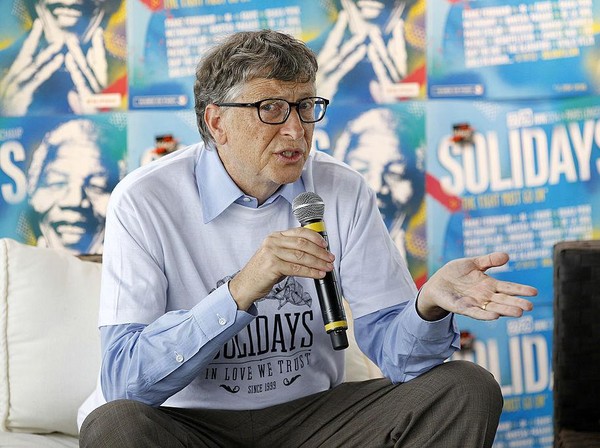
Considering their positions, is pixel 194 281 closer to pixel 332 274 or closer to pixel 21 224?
pixel 332 274

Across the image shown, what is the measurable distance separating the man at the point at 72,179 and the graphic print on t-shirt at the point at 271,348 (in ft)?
3.89

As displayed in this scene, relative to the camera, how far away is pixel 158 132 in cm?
303

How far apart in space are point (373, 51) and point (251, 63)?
1.12 metres

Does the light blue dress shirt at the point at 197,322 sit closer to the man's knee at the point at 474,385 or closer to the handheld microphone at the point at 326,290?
the man's knee at the point at 474,385

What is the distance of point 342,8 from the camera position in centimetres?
297

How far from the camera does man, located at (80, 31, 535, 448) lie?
1.72 metres

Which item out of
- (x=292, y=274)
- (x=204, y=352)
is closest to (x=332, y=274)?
(x=292, y=274)

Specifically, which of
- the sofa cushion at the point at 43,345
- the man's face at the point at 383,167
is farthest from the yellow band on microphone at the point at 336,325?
the man's face at the point at 383,167

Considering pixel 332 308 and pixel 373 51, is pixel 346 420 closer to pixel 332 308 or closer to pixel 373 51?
pixel 332 308

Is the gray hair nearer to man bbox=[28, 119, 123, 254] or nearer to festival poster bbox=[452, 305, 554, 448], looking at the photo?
man bbox=[28, 119, 123, 254]

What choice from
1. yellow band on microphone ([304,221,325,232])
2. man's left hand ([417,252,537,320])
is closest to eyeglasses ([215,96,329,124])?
yellow band on microphone ([304,221,325,232])

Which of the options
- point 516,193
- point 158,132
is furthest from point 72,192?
point 516,193

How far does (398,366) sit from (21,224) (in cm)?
161

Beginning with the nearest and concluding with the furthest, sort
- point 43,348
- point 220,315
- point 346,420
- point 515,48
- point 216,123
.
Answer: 1. point 220,315
2. point 346,420
3. point 216,123
4. point 43,348
5. point 515,48
